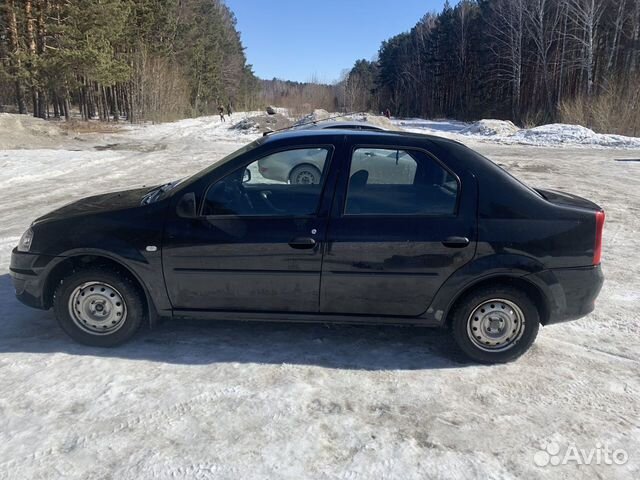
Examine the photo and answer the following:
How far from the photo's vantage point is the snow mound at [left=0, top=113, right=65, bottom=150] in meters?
19.5

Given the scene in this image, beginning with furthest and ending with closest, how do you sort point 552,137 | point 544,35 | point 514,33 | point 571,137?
point 514,33 < point 544,35 < point 552,137 < point 571,137

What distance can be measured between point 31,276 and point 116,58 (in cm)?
4295

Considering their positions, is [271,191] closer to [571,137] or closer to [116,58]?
[571,137]

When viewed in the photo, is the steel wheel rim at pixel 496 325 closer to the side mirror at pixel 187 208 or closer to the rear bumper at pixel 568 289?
the rear bumper at pixel 568 289

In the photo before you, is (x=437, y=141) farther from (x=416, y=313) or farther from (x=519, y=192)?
(x=416, y=313)

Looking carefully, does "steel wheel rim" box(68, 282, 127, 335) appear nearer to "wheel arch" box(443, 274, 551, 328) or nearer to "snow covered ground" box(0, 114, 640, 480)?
"snow covered ground" box(0, 114, 640, 480)

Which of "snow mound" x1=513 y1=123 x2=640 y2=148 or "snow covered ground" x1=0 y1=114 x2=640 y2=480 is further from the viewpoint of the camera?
"snow mound" x1=513 y1=123 x2=640 y2=148

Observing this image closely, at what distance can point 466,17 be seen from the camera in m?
66.8

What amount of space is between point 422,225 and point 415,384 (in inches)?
46.1

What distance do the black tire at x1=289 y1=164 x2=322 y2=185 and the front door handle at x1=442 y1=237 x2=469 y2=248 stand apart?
3.63 ft

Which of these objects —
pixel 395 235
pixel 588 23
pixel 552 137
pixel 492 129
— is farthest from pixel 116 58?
pixel 395 235

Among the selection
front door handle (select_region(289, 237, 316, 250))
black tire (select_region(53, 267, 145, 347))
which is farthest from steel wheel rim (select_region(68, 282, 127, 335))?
front door handle (select_region(289, 237, 316, 250))

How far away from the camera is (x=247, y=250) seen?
372cm

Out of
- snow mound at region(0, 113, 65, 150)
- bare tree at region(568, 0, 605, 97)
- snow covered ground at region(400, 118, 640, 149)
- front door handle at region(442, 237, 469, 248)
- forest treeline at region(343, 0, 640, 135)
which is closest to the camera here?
front door handle at region(442, 237, 469, 248)
